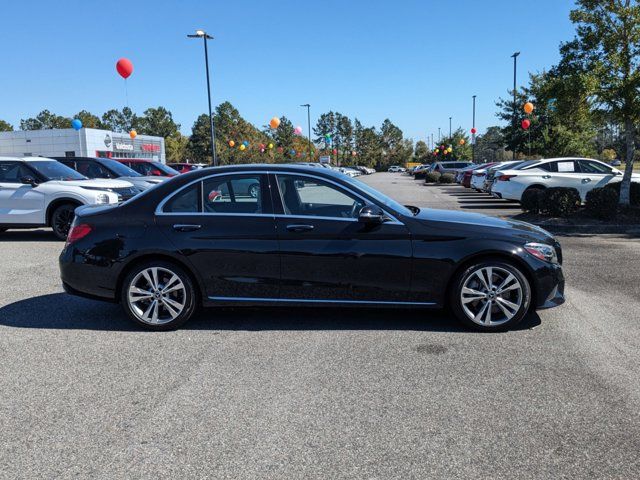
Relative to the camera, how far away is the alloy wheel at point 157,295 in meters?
5.16

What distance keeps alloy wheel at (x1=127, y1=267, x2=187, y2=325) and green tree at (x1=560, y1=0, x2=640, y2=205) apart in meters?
10.4

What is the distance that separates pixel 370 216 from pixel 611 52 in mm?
10162

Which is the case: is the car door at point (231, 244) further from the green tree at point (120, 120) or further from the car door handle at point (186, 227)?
the green tree at point (120, 120)

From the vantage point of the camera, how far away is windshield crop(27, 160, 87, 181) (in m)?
11.2

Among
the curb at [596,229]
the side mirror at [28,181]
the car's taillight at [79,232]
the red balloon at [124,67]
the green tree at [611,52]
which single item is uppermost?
the red balloon at [124,67]

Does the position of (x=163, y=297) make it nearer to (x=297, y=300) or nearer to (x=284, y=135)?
(x=297, y=300)

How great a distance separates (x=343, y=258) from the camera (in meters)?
4.99

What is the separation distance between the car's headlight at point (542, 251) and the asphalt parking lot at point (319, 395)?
0.69 meters

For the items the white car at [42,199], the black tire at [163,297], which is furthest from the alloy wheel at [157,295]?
the white car at [42,199]

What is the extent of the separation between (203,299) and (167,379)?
1.23 m

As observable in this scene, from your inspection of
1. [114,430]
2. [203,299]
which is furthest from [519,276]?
[114,430]

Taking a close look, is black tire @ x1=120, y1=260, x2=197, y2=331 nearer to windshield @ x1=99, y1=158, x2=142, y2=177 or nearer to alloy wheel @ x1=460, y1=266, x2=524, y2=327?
alloy wheel @ x1=460, y1=266, x2=524, y2=327

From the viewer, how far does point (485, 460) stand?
292 cm

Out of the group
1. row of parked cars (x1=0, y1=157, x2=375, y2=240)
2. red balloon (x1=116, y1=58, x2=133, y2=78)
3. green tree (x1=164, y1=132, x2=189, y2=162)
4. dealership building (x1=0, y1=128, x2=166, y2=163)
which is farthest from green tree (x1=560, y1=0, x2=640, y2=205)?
Result: green tree (x1=164, y1=132, x2=189, y2=162)
